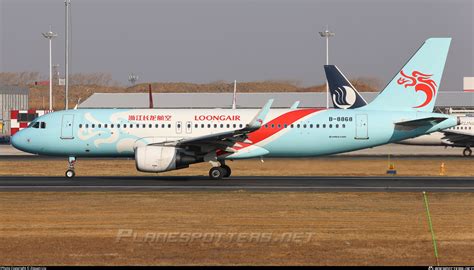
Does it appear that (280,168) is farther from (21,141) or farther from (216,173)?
(21,141)

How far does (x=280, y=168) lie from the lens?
42.8 meters

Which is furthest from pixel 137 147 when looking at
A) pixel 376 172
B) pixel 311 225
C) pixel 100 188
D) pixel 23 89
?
pixel 23 89

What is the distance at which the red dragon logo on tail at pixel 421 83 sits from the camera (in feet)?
139

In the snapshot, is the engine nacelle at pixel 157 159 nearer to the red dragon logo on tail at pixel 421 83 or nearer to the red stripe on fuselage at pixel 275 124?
the red stripe on fuselage at pixel 275 124

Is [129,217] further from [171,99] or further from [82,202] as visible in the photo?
[171,99]

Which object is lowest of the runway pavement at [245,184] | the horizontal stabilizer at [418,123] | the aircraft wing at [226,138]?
the runway pavement at [245,184]

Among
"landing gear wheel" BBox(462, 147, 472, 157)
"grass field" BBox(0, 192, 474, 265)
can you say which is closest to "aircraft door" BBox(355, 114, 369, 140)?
"grass field" BBox(0, 192, 474, 265)

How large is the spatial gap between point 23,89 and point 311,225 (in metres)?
107

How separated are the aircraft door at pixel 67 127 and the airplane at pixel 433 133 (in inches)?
1170

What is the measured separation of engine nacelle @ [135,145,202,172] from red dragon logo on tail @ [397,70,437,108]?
493 inches

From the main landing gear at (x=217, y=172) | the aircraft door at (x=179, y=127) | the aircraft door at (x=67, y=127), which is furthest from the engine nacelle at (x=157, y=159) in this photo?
the aircraft door at (x=67, y=127)

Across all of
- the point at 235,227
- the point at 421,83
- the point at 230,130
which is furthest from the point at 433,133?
the point at 235,227

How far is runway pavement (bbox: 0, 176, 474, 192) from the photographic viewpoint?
33422mm

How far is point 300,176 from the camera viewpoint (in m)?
41.5
